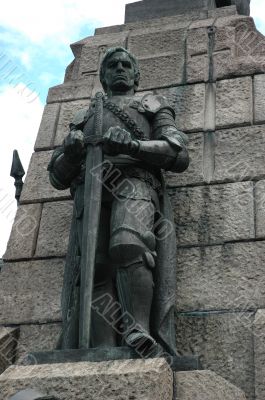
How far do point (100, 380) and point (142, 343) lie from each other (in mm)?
497

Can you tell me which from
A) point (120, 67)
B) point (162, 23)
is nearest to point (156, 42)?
point (162, 23)

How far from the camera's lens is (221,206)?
6160mm

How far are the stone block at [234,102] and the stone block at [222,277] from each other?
1.32 m

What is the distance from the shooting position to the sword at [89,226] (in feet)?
16.0

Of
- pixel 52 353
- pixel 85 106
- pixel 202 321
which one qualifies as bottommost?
pixel 52 353

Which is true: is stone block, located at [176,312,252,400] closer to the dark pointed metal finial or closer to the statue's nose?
the statue's nose

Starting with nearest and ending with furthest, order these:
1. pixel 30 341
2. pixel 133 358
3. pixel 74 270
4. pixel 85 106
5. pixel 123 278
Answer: pixel 133 358
pixel 123 278
pixel 74 270
pixel 30 341
pixel 85 106

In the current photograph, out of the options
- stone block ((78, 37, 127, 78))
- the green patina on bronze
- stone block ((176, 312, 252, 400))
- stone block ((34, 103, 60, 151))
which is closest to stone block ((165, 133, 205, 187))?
the green patina on bronze

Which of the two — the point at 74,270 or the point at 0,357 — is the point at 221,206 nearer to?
the point at 74,270

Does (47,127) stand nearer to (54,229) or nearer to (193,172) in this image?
(54,229)

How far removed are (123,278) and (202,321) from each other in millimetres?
815

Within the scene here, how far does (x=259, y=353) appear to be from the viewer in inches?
208

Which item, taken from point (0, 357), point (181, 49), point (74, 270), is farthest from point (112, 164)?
point (181, 49)

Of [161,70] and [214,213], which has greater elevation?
[161,70]
